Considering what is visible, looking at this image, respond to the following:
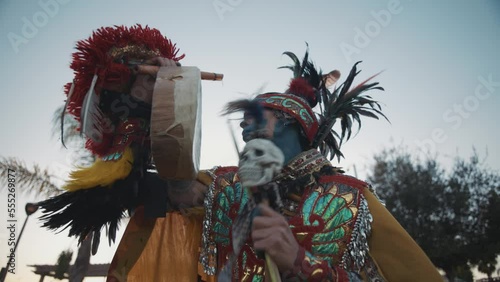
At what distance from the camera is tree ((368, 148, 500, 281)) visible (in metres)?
16.8

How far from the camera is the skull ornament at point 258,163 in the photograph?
7.09 feet

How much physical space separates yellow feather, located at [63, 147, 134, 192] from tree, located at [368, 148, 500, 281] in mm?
16749

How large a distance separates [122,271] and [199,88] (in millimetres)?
1362

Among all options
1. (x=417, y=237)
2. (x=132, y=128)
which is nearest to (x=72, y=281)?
(x=132, y=128)

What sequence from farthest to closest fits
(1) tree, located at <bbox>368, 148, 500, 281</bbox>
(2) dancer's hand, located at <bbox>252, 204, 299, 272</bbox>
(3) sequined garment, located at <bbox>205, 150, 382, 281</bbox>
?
1. (1) tree, located at <bbox>368, 148, 500, 281</bbox>
2. (3) sequined garment, located at <bbox>205, 150, 382, 281</bbox>
3. (2) dancer's hand, located at <bbox>252, 204, 299, 272</bbox>

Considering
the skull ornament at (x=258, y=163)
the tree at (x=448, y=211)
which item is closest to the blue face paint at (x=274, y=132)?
the skull ornament at (x=258, y=163)

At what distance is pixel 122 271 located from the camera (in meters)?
2.72

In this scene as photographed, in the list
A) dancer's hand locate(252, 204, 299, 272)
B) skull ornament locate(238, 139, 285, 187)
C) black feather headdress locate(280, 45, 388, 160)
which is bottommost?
dancer's hand locate(252, 204, 299, 272)

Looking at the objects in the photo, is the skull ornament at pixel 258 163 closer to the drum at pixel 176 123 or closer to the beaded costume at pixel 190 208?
the beaded costume at pixel 190 208

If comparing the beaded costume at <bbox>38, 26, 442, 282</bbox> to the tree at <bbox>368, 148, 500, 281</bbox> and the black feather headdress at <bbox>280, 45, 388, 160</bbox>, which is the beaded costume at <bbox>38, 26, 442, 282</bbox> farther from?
the tree at <bbox>368, 148, 500, 281</bbox>

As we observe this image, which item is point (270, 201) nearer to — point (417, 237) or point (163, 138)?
point (163, 138)


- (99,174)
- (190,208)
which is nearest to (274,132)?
(190,208)

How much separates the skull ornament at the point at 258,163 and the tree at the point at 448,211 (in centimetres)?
1649

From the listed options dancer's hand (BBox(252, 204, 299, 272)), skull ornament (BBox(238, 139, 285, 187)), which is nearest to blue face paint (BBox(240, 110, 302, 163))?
skull ornament (BBox(238, 139, 285, 187))
